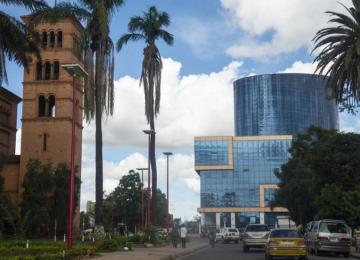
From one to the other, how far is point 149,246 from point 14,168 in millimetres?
33710

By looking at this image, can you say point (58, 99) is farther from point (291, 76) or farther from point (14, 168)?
point (291, 76)

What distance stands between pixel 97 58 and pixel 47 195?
Answer: 20535mm

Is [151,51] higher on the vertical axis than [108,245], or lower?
higher

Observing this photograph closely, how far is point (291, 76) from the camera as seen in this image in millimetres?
165750

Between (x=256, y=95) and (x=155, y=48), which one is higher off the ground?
(x=256, y=95)

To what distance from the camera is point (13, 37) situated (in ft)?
98.9

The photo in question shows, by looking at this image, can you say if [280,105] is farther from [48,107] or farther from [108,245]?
[108,245]

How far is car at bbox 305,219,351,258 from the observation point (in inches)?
1109

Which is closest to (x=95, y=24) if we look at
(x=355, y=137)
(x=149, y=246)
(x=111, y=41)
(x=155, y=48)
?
(x=111, y=41)

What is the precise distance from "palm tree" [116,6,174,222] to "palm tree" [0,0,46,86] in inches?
471

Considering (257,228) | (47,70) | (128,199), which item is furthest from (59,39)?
(257,228)

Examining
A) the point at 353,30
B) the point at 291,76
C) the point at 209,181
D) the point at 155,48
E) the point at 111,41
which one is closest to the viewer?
the point at 353,30

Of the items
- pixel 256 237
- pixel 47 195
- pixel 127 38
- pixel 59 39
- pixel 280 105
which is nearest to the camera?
pixel 256 237

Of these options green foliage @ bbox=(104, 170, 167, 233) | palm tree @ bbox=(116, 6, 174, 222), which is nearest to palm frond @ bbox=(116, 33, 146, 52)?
palm tree @ bbox=(116, 6, 174, 222)
